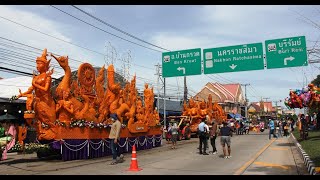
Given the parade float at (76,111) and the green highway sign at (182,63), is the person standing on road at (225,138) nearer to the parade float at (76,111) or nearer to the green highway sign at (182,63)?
the parade float at (76,111)

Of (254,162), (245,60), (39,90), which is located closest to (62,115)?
(39,90)

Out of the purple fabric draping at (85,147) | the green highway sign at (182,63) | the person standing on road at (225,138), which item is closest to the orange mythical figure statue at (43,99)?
the purple fabric draping at (85,147)

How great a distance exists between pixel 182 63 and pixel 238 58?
414cm

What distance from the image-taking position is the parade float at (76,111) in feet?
46.6

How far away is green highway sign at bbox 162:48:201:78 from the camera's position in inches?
958

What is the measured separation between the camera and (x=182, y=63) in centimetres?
2484

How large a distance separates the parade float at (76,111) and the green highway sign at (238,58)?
6742 mm

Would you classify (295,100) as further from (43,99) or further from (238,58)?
(43,99)

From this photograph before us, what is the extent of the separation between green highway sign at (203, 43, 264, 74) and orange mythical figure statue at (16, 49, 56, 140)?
11.7m

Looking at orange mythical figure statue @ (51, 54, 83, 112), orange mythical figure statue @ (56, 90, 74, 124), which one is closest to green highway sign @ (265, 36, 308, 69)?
orange mythical figure statue @ (51, 54, 83, 112)
